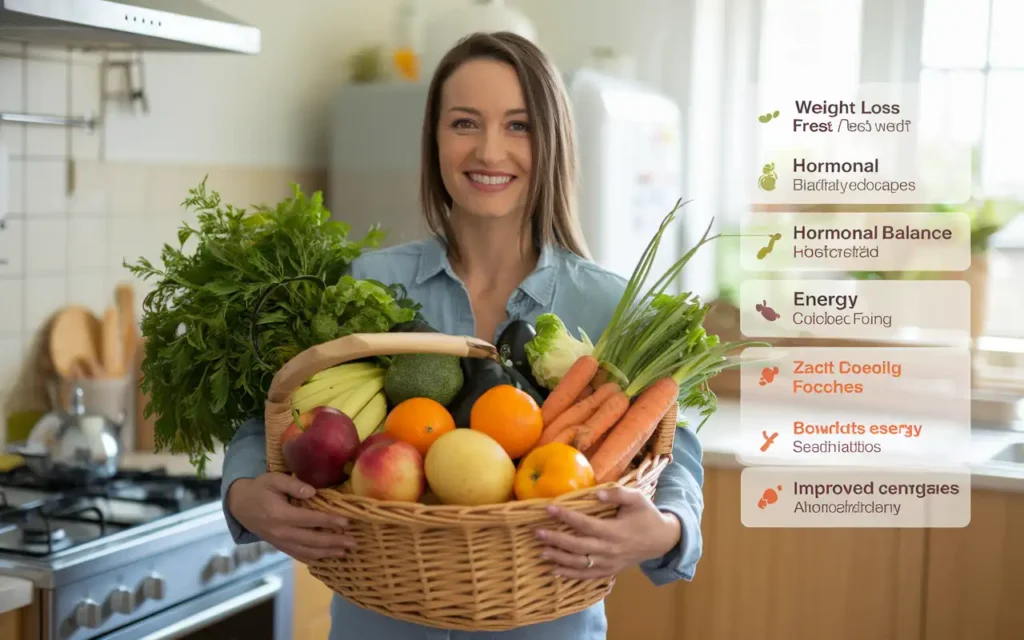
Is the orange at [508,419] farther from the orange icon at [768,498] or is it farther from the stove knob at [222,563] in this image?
the orange icon at [768,498]

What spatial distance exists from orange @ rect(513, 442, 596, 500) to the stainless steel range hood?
1201mm

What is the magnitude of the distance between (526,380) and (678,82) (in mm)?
2792

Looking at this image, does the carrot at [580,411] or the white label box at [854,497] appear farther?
the white label box at [854,497]

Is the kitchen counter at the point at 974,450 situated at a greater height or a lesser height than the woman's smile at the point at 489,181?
lesser

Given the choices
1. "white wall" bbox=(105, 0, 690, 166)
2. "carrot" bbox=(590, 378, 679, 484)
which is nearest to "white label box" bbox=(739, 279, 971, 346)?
"white wall" bbox=(105, 0, 690, 166)

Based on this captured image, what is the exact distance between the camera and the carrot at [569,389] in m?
1.20

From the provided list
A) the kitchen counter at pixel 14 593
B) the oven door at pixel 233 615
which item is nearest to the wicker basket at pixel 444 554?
the kitchen counter at pixel 14 593

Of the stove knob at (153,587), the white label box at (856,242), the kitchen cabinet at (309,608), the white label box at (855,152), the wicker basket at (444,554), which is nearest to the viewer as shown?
the wicker basket at (444,554)

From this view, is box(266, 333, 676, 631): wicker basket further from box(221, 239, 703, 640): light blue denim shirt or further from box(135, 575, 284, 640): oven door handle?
box(135, 575, 284, 640): oven door handle

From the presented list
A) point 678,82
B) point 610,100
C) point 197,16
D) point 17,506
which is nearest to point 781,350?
point 610,100

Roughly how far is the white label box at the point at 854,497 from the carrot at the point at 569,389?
1263 mm

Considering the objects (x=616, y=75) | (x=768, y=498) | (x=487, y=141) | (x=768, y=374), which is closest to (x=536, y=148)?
(x=487, y=141)

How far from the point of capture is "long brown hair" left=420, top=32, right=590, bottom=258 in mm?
A: 1392

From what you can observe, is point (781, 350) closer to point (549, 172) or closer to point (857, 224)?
point (857, 224)
